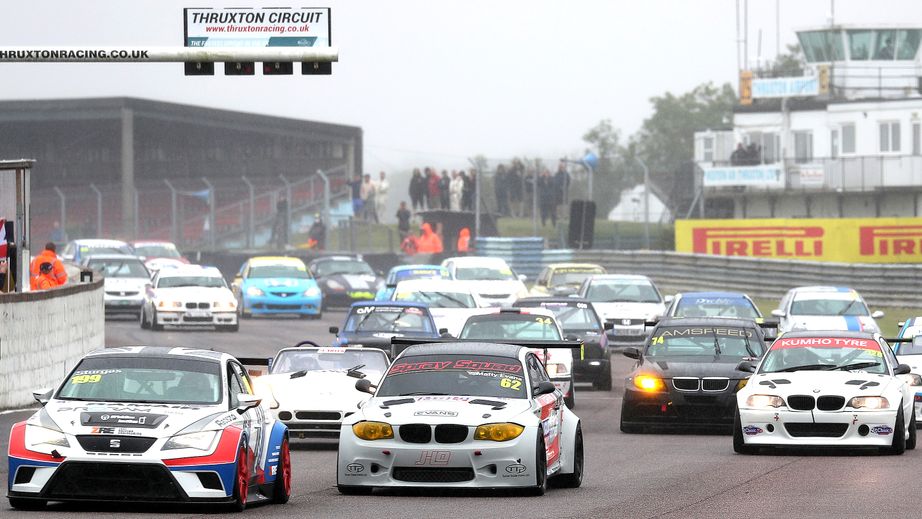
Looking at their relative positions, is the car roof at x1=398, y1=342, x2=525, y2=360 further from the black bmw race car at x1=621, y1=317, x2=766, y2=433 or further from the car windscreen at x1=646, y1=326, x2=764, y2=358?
the car windscreen at x1=646, y1=326, x2=764, y2=358

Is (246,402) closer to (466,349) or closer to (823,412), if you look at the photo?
(466,349)

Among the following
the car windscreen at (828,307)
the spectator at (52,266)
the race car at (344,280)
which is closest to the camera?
the spectator at (52,266)

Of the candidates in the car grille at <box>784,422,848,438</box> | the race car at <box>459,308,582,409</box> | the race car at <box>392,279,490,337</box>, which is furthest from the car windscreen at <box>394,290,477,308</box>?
the car grille at <box>784,422,848,438</box>

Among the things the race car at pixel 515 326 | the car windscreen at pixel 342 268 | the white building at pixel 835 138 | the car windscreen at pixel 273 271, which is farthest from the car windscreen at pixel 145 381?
the white building at pixel 835 138

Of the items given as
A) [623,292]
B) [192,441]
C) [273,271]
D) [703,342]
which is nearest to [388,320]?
[703,342]

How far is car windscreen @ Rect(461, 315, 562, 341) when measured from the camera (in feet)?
78.8

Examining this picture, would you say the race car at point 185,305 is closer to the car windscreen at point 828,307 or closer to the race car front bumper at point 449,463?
the car windscreen at point 828,307

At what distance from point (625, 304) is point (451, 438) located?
2053cm

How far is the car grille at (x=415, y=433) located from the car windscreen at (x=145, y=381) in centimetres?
A: 147

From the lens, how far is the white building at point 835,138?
59.8 m

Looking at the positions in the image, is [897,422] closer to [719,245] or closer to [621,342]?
[621,342]

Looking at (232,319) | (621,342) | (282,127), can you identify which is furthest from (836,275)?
(282,127)

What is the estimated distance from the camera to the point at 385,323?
2625 centimetres

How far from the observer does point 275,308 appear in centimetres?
3975
